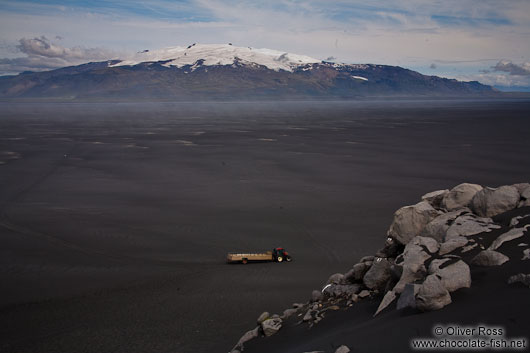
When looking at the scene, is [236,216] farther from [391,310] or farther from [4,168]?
[4,168]

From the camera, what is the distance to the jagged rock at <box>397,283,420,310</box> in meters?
7.95

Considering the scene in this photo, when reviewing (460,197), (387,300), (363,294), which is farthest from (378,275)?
(460,197)

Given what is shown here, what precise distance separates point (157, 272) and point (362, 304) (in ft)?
41.8

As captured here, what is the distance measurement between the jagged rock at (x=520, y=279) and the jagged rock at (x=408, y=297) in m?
1.62

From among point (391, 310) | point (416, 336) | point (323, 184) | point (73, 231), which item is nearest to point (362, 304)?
point (391, 310)

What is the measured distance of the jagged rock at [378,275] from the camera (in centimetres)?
1043

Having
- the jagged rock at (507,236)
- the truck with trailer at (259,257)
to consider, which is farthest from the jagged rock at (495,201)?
the truck with trailer at (259,257)

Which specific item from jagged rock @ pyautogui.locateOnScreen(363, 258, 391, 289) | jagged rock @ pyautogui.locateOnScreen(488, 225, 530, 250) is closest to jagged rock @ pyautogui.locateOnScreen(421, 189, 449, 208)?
jagged rock @ pyautogui.locateOnScreen(363, 258, 391, 289)

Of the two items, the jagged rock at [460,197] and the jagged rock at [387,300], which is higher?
the jagged rock at [460,197]

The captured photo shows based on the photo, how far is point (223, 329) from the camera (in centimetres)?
1530

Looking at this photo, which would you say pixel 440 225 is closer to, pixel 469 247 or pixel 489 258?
pixel 469 247

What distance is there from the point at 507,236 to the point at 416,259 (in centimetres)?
201

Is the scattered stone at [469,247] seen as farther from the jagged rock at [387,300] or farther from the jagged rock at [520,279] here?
the jagged rock at [387,300]

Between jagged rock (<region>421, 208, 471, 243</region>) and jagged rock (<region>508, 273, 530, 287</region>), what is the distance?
8.02 ft
